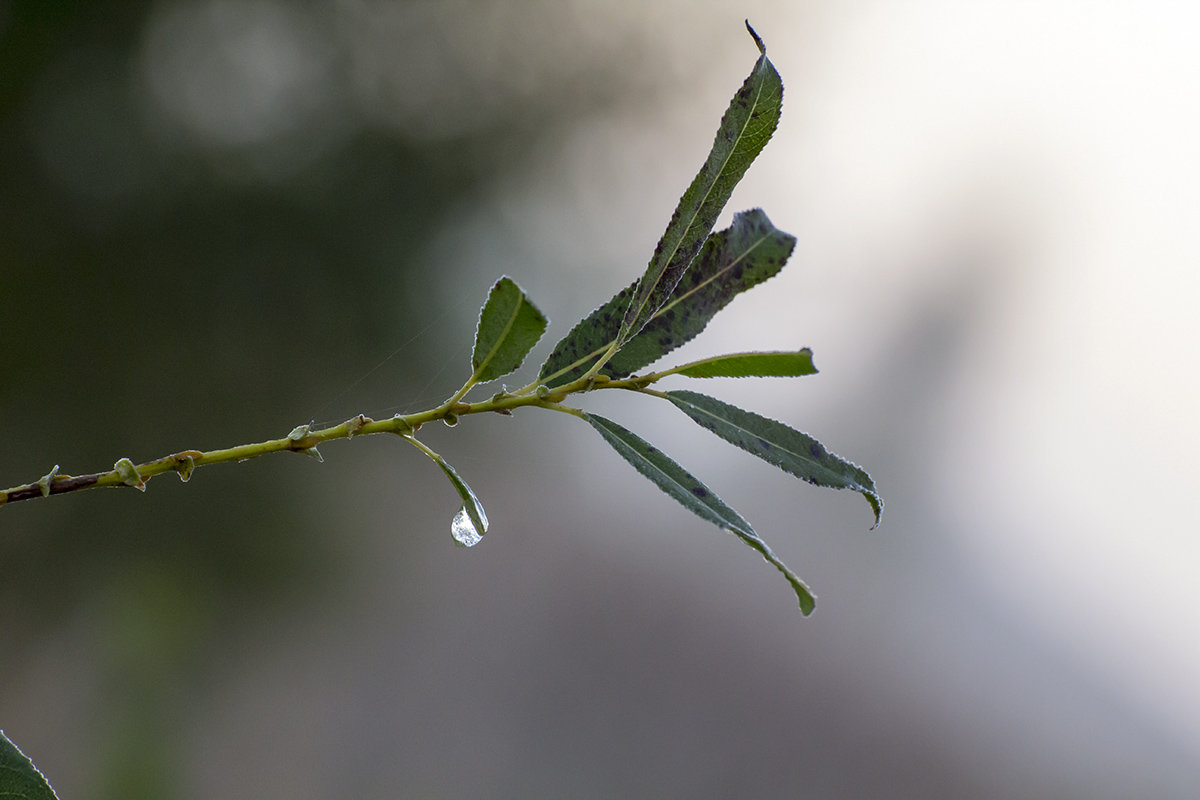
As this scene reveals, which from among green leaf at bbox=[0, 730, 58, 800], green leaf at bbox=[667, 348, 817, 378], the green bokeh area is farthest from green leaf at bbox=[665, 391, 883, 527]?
the green bokeh area

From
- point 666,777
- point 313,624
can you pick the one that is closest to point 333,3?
point 313,624

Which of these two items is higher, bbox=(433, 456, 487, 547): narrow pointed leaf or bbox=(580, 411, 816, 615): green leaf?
bbox=(433, 456, 487, 547): narrow pointed leaf

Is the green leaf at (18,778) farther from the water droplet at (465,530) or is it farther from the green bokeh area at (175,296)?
the green bokeh area at (175,296)

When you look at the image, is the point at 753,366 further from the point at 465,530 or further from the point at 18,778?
the point at 18,778

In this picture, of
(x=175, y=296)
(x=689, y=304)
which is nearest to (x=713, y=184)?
(x=689, y=304)

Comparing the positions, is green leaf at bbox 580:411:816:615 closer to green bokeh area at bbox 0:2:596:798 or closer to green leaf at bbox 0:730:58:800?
green leaf at bbox 0:730:58:800

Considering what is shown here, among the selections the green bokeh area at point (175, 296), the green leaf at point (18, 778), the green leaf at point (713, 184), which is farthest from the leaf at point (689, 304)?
the green bokeh area at point (175, 296)
